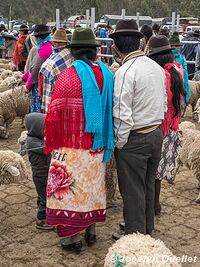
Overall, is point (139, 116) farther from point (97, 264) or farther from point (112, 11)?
point (112, 11)

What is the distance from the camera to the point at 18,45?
11.4 meters

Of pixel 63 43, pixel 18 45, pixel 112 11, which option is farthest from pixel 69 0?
pixel 63 43

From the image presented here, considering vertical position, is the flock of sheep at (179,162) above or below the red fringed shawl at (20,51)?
below

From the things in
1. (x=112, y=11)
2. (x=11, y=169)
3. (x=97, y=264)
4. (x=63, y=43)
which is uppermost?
(x=112, y=11)

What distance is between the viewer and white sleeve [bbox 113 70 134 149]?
10.4 ft

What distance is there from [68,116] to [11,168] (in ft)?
3.98

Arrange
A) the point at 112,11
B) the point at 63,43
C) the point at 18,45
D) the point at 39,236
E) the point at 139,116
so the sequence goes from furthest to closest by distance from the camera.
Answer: the point at 112,11
the point at 18,45
the point at 63,43
the point at 39,236
the point at 139,116

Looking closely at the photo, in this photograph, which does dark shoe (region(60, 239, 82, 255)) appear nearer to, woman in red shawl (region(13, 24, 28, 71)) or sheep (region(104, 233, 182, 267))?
sheep (region(104, 233, 182, 267))

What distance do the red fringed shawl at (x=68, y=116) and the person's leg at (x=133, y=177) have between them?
0.31 metres

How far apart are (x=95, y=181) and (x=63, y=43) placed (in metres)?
2.15

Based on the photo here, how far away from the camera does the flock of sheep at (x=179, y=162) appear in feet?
8.50

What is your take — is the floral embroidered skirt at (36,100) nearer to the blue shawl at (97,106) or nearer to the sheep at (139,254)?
the blue shawl at (97,106)

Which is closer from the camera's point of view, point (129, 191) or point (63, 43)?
point (129, 191)

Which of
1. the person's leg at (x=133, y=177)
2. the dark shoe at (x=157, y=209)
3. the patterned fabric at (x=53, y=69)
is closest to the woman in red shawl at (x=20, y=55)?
the patterned fabric at (x=53, y=69)
